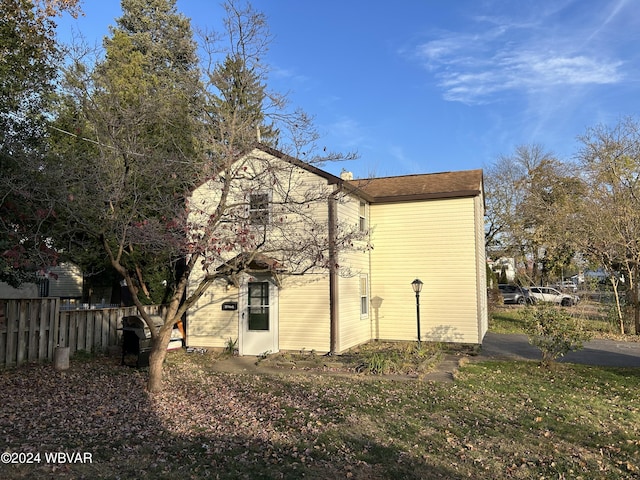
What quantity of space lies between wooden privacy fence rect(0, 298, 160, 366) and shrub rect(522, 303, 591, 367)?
10.2m

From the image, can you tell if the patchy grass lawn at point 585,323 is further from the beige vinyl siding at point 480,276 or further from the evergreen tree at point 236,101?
the evergreen tree at point 236,101

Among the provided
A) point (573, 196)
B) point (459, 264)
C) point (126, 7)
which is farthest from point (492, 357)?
point (126, 7)

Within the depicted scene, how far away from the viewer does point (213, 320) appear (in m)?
12.6

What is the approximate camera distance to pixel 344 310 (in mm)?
12078

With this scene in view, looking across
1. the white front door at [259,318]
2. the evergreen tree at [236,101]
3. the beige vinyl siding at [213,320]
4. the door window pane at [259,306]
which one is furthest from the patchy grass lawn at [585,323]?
the evergreen tree at [236,101]

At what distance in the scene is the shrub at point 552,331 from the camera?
976cm

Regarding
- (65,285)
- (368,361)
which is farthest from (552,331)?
(65,285)

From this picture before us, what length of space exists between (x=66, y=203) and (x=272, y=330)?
6.00 metres

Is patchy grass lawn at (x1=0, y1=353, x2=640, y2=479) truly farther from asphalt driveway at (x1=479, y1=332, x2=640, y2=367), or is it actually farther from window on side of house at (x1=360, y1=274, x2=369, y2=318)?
window on side of house at (x1=360, y1=274, x2=369, y2=318)

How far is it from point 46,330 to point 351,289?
24.0 feet

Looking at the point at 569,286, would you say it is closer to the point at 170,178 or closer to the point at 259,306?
the point at 259,306

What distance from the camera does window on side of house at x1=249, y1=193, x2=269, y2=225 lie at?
27.5ft

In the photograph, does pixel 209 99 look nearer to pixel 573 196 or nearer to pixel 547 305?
pixel 547 305

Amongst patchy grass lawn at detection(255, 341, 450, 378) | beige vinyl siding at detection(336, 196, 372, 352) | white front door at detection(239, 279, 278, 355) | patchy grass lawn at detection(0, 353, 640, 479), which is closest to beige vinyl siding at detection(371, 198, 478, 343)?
beige vinyl siding at detection(336, 196, 372, 352)
